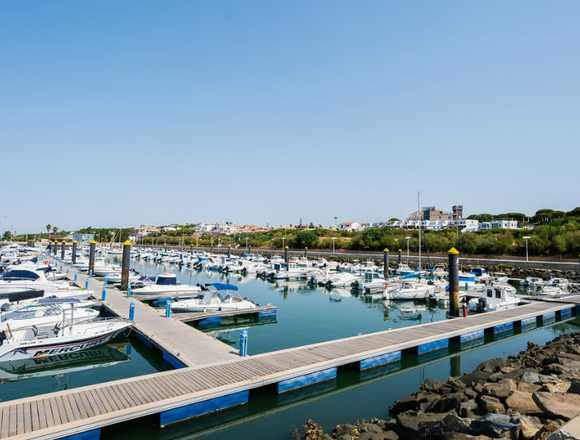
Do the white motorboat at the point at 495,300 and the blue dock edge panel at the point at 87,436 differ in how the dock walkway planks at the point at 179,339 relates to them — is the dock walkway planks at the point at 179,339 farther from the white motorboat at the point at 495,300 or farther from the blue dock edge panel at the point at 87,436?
the white motorboat at the point at 495,300

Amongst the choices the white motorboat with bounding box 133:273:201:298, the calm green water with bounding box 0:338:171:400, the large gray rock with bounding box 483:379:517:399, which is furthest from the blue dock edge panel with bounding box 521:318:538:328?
the white motorboat with bounding box 133:273:201:298

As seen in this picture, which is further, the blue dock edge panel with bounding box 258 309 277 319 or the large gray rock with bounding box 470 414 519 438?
the blue dock edge panel with bounding box 258 309 277 319

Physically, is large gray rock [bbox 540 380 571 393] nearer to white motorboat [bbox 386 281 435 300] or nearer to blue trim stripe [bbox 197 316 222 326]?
blue trim stripe [bbox 197 316 222 326]

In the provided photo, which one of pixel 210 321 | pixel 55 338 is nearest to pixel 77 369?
pixel 55 338

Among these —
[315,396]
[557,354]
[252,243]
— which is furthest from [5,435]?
[252,243]

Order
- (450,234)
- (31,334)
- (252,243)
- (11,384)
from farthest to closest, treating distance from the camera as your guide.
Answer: (252,243) < (450,234) < (31,334) < (11,384)

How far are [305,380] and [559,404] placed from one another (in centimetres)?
666

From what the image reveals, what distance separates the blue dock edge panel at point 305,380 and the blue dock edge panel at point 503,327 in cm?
1197

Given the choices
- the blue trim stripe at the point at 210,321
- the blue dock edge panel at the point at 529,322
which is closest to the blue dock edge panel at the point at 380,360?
the blue trim stripe at the point at 210,321

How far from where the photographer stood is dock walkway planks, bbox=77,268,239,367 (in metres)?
13.1

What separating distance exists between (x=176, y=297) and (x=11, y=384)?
14.7 metres

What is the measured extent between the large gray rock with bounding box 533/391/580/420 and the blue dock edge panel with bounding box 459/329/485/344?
10039 mm

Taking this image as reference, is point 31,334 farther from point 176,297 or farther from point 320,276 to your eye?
point 320,276

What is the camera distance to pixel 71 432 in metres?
8.12
